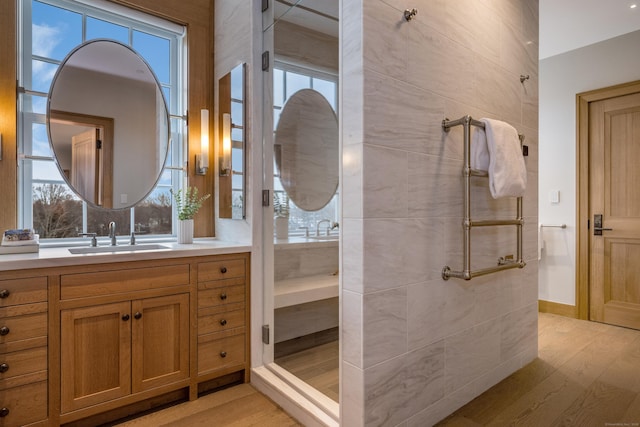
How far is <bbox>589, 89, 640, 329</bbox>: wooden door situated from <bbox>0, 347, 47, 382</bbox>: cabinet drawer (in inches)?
163

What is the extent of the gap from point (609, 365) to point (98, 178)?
3.49 meters

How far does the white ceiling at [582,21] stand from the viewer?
273cm

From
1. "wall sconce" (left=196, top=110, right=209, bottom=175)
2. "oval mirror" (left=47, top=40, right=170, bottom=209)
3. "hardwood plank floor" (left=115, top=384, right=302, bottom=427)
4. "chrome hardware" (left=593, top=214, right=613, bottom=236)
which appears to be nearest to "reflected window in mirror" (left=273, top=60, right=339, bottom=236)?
"wall sconce" (left=196, top=110, right=209, bottom=175)

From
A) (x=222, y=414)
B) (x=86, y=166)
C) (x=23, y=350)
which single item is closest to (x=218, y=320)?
(x=222, y=414)

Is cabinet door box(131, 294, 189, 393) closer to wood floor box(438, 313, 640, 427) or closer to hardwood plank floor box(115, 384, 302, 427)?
hardwood plank floor box(115, 384, 302, 427)

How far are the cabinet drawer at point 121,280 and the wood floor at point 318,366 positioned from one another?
2.55 feet

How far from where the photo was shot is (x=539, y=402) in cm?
191

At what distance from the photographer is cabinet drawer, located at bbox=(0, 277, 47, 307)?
1453 mm

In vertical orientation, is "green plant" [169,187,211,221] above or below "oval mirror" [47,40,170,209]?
below

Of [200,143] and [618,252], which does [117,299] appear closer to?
→ [200,143]

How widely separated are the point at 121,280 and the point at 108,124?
1.08 m

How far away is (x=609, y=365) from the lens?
2.38m

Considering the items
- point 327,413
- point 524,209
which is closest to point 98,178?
point 327,413

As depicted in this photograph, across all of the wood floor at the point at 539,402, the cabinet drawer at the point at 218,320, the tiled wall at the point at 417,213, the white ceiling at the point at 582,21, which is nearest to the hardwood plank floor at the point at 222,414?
the wood floor at the point at 539,402
